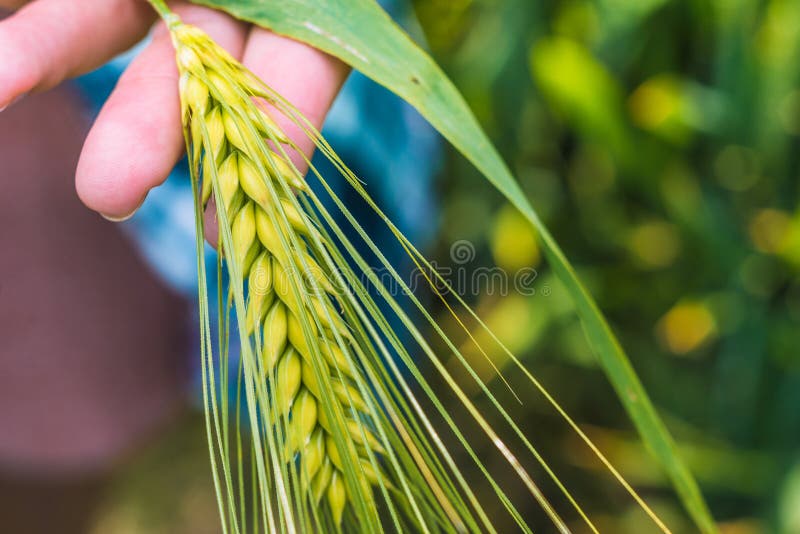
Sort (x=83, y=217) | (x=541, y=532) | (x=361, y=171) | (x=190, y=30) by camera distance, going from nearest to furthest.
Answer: (x=190, y=30) → (x=361, y=171) → (x=83, y=217) → (x=541, y=532)

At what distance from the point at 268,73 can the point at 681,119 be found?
41 centimetres

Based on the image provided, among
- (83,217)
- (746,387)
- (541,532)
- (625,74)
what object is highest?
(625,74)

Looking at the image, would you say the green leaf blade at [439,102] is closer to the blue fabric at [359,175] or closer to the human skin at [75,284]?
the human skin at [75,284]

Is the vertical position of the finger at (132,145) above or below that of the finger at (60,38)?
below

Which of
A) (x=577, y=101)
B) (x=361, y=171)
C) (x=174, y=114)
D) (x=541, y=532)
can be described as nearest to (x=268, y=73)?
(x=174, y=114)

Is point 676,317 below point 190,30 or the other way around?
below

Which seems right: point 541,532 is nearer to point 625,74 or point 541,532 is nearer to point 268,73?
point 625,74

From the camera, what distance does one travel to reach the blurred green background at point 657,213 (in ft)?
2.16

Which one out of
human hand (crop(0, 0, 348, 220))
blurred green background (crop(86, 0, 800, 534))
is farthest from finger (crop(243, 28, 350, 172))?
blurred green background (crop(86, 0, 800, 534))

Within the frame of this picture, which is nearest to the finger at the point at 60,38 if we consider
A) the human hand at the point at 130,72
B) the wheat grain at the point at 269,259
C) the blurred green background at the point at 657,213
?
the human hand at the point at 130,72

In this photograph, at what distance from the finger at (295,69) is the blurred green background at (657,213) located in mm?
284

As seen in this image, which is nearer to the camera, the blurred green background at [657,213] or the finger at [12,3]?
the finger at [12,3]

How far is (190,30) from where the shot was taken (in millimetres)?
334

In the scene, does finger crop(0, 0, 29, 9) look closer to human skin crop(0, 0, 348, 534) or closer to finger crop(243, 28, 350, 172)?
human skin crop(0, 0, 348, 534)
